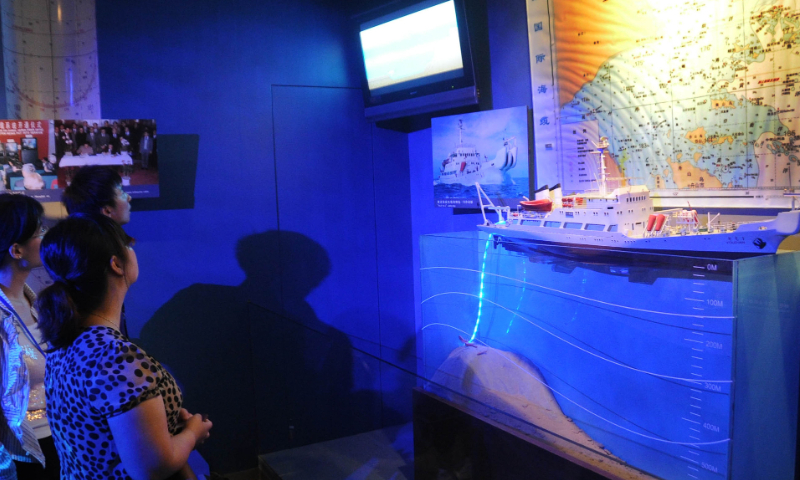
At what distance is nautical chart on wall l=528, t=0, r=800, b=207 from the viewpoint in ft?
6.44

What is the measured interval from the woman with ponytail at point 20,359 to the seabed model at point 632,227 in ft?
5.85

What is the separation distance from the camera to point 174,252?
129 inches

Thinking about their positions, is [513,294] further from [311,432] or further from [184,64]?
[184,64]

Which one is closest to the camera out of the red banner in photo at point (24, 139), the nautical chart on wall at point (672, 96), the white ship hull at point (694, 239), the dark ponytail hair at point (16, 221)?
the white ship hull at point (694, 239)

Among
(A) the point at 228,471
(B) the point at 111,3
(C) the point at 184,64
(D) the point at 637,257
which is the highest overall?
(B) the point at 111,3

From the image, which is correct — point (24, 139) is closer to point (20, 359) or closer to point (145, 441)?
point (20, 359)

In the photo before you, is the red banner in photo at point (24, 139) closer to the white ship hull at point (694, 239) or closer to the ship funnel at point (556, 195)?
the white ship hull at point (694, 239)

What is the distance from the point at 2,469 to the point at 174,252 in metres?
1.74

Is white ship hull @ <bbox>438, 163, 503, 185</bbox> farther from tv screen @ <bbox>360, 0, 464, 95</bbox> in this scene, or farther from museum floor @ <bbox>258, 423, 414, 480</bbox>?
museum floor @ <bbox>258, 423, 414, 480</bbox>

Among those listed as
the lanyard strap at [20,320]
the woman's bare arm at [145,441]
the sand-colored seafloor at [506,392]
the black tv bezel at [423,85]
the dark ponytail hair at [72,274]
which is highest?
the black tv bezel at [423,85]

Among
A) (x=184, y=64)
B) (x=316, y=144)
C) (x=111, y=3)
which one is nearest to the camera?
(x=111, y=3)

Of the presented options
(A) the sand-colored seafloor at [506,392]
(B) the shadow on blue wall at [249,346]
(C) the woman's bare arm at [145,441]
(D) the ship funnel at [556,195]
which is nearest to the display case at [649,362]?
(A) the sand-colored seafloor at [506,392]

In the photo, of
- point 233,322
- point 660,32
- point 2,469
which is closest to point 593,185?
point 660,32

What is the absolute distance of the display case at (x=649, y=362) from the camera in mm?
1428
